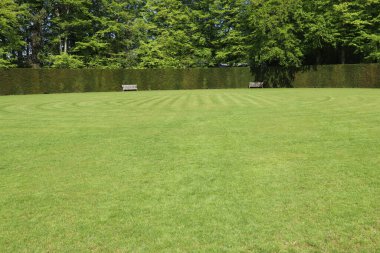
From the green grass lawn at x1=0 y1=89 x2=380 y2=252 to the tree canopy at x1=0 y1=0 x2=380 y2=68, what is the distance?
34.4 metres

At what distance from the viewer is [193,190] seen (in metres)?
5.51

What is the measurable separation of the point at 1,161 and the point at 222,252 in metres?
5.57

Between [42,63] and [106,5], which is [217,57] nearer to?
[106,5]

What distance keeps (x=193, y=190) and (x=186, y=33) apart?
47.1 meters

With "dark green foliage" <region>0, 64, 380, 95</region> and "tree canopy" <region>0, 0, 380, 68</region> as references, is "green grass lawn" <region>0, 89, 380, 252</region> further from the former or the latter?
"tree canopy" <region>0, 0, 380, 68</region>

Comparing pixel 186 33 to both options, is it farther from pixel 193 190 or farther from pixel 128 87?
Result: pixel 193 190

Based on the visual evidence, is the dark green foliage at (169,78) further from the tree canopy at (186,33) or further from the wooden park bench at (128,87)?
the tree canopy at (186,33)

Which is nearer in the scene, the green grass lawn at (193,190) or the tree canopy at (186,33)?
the green grass lawn at (193,190)

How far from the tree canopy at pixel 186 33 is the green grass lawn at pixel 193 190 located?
1355 inches

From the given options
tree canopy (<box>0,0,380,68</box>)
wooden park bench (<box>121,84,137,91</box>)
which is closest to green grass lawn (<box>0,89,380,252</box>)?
wooden park bench (<box>121,84,137,91</box>)

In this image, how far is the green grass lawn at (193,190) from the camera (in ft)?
13.1

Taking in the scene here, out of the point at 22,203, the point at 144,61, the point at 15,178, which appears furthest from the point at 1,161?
the point at 144,61

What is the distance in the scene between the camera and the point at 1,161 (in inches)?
295

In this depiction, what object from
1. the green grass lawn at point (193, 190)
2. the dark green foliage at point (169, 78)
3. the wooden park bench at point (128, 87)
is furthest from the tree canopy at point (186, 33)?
the green grass lawn at point (193, 190)
